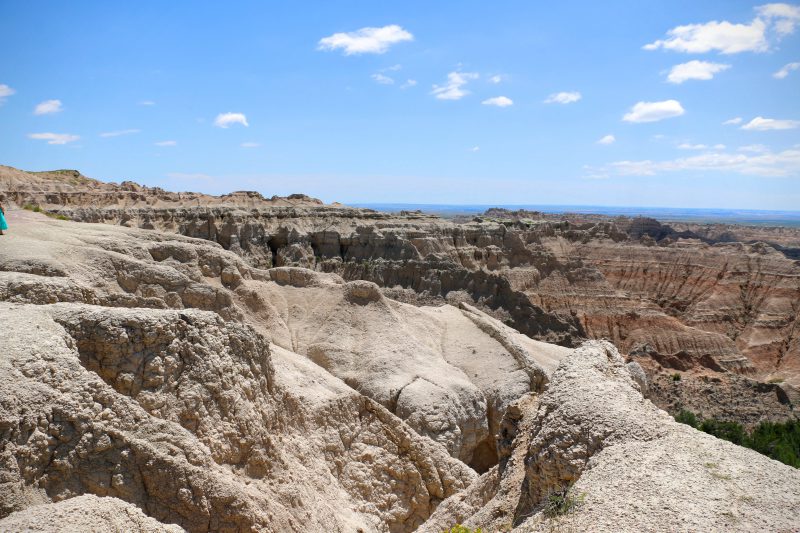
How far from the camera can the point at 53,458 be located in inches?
380

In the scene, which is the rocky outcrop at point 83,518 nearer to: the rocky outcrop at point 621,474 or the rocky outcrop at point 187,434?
the rocky outcrop at point 187,434

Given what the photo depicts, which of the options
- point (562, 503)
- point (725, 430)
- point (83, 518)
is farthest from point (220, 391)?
point (725, 430)

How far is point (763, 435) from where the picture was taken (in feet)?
113

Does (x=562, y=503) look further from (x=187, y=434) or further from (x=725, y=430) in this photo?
(x=725, y=430)

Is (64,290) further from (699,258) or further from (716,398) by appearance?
(699,258)

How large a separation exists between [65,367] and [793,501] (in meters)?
10.6

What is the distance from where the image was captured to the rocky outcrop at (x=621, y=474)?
26.2 feet

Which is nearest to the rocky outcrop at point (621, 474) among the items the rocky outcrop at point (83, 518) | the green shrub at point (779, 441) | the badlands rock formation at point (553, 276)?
the rocky outcrop at point (83, 518)

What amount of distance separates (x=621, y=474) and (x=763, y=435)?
1209 inches

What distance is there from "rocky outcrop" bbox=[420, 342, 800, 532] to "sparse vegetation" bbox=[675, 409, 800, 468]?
22.5 metres

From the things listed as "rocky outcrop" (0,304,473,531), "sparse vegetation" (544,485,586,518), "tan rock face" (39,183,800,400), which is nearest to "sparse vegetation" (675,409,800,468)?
"tan rock face" (39,183,800,400)

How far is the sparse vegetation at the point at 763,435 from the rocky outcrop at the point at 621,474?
73.9 feet

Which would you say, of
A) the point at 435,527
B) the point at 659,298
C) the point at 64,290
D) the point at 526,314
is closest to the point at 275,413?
the point at 435,527

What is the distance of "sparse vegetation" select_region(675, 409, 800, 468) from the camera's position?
1190 inches
